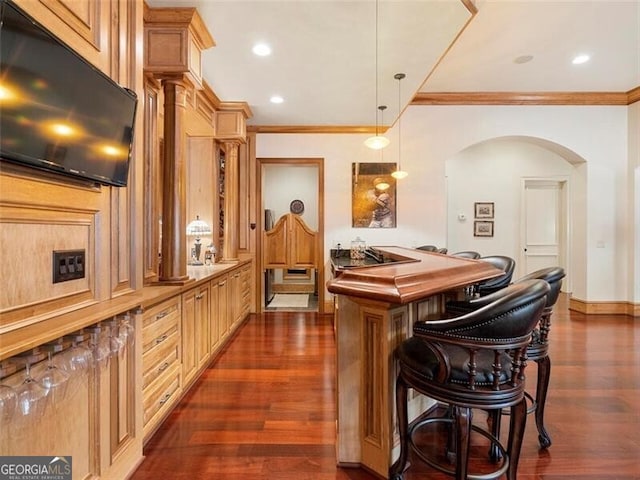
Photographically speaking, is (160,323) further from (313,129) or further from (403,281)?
(313,129)

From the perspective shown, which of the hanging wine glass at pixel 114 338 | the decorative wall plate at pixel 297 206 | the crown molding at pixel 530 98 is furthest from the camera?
the decorative wall plate at pixel 297 206

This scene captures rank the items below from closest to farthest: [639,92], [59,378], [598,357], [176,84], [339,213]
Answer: [59,378] → [176,84] → [598,357] → [639,92] → [339,213]

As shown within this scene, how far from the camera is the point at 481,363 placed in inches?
→ 56.5

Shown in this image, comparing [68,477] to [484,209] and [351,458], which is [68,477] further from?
[484,209]

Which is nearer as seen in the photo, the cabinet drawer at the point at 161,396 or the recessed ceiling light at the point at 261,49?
the cabinet drawer at the point at 161,396

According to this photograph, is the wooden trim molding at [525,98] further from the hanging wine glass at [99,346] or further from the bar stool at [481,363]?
the hanging wine glass at [99,346]

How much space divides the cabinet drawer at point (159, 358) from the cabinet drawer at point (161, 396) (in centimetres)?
4

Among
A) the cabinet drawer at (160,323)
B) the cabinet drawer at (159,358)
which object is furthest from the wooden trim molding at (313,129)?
the cabinet drawer at (159,358)

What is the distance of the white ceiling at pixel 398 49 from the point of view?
8.59ft

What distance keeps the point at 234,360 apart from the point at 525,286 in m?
2.82

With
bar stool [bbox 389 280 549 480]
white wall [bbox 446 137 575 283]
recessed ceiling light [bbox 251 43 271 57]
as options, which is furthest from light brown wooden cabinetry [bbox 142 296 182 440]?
white wall [bbox 446 137 575 283]

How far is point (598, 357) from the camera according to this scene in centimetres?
333

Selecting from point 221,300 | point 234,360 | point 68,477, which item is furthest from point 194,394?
point 68,477

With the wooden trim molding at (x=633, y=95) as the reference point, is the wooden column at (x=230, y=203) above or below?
below
